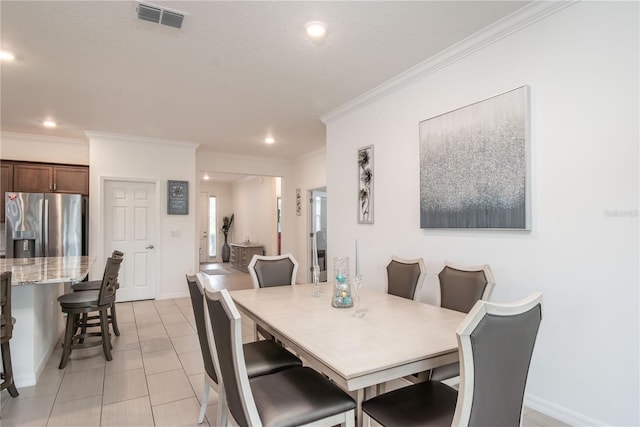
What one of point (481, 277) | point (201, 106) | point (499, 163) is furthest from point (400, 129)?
point (201, 106)

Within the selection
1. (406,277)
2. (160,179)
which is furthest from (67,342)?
(160,179)

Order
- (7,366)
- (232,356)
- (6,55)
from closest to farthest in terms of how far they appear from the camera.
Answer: (232,356), (7,366), (6,55)

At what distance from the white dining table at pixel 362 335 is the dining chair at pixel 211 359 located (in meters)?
0.23

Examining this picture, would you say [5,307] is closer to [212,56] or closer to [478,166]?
[212,56]

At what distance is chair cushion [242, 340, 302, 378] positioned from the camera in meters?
1.92

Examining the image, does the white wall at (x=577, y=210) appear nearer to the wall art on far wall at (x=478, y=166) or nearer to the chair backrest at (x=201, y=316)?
the wall art on far wall at (x=478, y=166)

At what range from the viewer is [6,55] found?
2.82 meters

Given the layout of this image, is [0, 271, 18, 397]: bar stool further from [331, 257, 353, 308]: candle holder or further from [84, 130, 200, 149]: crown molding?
[84, 130, 200, 149]: crown molding

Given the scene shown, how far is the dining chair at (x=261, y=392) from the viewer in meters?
1.32

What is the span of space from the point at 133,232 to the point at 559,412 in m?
5.71

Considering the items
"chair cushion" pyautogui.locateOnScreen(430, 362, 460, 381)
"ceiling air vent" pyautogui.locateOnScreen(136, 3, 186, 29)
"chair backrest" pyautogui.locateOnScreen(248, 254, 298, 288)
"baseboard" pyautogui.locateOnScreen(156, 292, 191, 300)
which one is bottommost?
"baseboard" pyautogui.locateOnScreen(156, 292, 191, 300)

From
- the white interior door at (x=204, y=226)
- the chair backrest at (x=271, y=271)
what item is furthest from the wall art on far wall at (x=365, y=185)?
the white interior door at (x=204, y=226)

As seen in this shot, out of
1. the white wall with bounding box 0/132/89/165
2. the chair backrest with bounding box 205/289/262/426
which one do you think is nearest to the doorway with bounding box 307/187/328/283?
the white wall with bounding box 0/132/89/165

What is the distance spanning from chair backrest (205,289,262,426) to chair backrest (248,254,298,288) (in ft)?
4.76
